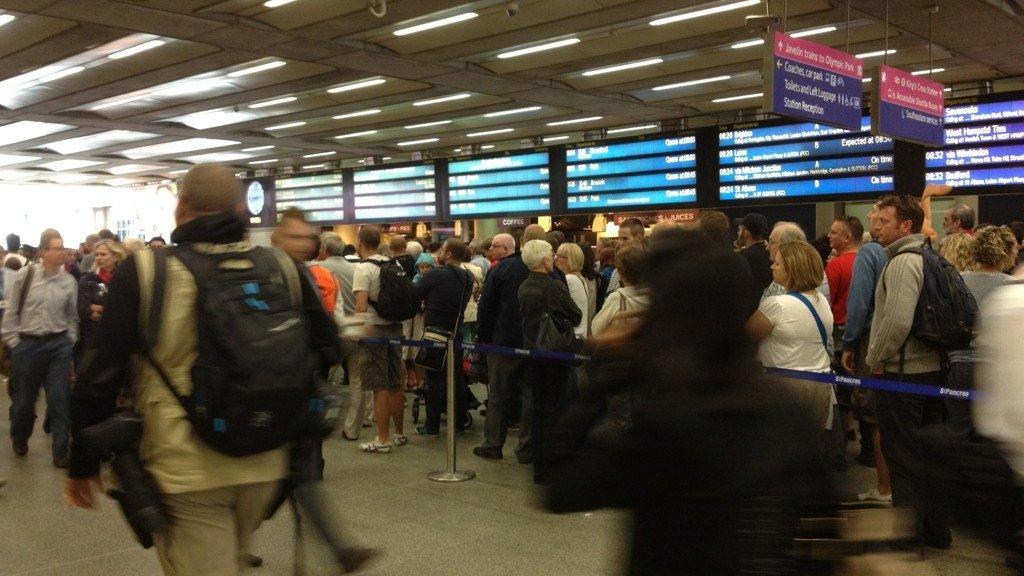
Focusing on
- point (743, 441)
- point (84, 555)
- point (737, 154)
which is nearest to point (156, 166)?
point (737, 154)

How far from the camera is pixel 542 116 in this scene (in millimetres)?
13836

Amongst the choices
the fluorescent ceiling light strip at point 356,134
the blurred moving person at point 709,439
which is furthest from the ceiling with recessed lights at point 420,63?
the blurred moving person at point 709,439

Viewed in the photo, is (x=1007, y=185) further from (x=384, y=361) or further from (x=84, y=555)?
(x=84, y=555)

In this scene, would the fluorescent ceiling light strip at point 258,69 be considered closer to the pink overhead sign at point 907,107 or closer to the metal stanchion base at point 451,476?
the metal stanchion base at point 451,476

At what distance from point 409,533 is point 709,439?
3857mm

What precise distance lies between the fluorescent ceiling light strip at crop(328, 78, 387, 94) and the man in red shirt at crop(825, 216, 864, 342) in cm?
641

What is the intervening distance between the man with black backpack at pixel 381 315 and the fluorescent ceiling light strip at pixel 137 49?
3774 millimetres

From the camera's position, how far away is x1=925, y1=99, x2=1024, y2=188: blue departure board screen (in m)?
9.71

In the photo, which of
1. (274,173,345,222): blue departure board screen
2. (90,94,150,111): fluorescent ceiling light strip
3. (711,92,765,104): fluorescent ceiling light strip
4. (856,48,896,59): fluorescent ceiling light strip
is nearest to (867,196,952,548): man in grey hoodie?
(856,48,896,59): fluorescent ceiling light strip

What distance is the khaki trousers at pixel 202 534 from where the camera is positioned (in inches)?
92.5

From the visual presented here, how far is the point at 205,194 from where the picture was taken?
251cm

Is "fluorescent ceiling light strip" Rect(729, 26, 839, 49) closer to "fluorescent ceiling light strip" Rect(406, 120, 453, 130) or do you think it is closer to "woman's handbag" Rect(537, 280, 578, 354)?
"woman's handbag" Rect(537, 280, 578, 354)

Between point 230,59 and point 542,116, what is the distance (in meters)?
5.43

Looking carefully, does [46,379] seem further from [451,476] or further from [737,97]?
[737,97]
